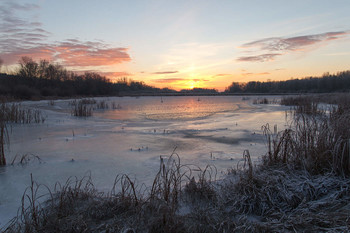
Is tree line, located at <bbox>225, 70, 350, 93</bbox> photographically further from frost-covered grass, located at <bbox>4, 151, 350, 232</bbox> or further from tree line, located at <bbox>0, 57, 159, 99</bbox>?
frost-covered grass, located at <bbox>4, 151, 350, 232</bbox>

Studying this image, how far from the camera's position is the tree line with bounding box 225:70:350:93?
8168 cm

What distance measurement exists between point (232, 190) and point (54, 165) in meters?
4.34

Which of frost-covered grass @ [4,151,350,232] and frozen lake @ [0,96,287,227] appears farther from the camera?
frozen lake @ [0,96,287,227]

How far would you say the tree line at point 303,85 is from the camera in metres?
81.7

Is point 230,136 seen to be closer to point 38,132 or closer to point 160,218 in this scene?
point 160,218

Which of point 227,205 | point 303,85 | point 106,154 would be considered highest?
point 303,85

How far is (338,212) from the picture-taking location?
265cm

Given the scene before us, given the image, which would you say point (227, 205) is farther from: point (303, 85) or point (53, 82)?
point (303, 85)

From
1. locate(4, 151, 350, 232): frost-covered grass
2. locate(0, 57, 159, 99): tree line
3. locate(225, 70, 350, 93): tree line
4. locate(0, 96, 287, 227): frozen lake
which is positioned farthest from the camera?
locate(225, 70, 350, 93): tree line

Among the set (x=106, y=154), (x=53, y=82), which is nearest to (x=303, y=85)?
(x=53, y=82)

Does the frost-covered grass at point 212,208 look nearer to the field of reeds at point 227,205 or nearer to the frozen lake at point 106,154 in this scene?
the field of reeds at point 227,205

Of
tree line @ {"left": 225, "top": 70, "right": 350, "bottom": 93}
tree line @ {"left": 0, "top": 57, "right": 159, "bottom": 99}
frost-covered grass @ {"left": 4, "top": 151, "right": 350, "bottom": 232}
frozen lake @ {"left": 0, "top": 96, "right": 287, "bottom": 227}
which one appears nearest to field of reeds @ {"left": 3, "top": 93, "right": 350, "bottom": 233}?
frost-covered grass @ {"left": 4, "top": 151, "right": 350, "bottom": 232}

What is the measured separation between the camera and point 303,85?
104 metres

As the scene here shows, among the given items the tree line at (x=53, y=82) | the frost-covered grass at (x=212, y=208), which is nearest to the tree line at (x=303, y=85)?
the tree line at (x=53, y=82)
